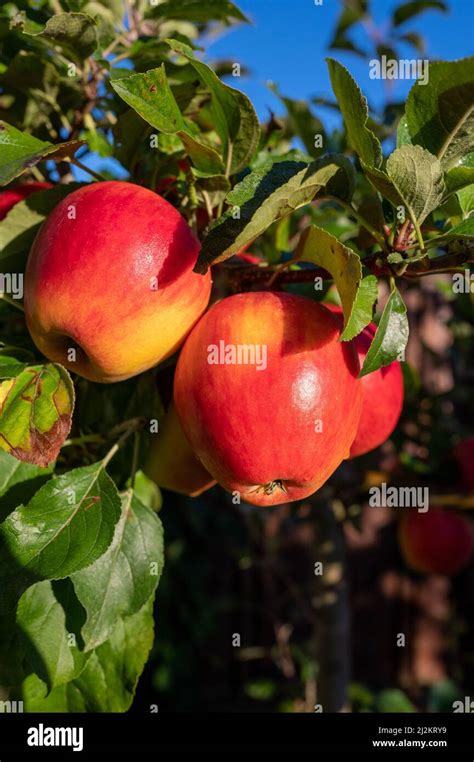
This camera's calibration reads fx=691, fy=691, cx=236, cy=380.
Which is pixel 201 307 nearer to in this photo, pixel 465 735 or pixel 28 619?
pixel 28 619

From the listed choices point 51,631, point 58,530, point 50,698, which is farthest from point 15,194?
point 50,698

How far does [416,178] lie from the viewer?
69 centimetres

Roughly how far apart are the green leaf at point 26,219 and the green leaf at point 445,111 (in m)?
0.41

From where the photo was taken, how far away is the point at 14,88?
101 centimetres

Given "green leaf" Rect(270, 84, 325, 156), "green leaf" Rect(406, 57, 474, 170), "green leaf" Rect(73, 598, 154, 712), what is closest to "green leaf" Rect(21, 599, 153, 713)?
"green leaf" Rect(73, 598, 154, 712)

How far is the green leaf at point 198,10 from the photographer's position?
1036 mm

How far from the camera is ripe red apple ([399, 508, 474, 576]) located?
7.38ft

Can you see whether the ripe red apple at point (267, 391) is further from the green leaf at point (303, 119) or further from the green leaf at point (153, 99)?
the green leaf at point (303, 119)

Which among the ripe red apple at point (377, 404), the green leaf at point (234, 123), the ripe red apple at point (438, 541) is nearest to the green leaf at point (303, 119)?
the green leaf at point (234, 123)

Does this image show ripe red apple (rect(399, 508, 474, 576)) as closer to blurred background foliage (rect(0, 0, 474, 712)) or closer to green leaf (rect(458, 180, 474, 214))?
blurred background foliage (rect(0, 0, 474, 712))

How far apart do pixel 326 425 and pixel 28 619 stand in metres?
0.41

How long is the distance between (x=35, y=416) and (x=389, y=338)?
378 mm

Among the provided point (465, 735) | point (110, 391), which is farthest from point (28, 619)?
point (465, 735)

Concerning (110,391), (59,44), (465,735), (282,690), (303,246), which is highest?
(59,44)
